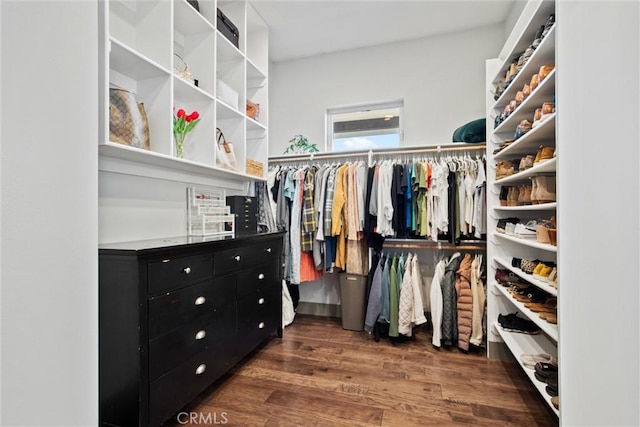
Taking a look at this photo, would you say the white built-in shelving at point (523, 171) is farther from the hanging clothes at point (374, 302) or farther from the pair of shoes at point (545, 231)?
the hanging clothes at point (374, 302)

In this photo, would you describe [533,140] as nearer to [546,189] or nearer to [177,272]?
[546,189]

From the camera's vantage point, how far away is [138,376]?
1251mm

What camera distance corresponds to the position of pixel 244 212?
8.01ft

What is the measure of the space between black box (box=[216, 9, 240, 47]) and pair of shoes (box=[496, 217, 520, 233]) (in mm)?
2411

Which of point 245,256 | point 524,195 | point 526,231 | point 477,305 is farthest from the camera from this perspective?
point 477,305

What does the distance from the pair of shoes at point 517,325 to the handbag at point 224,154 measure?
7.45 feet

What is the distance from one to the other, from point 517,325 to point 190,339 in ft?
6.84

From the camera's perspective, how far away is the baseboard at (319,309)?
318 cm

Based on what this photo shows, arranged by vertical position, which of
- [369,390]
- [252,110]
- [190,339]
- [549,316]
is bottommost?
[369,390]

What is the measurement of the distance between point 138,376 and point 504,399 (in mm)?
1908

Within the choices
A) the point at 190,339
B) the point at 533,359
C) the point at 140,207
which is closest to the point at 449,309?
the point at 533,359
